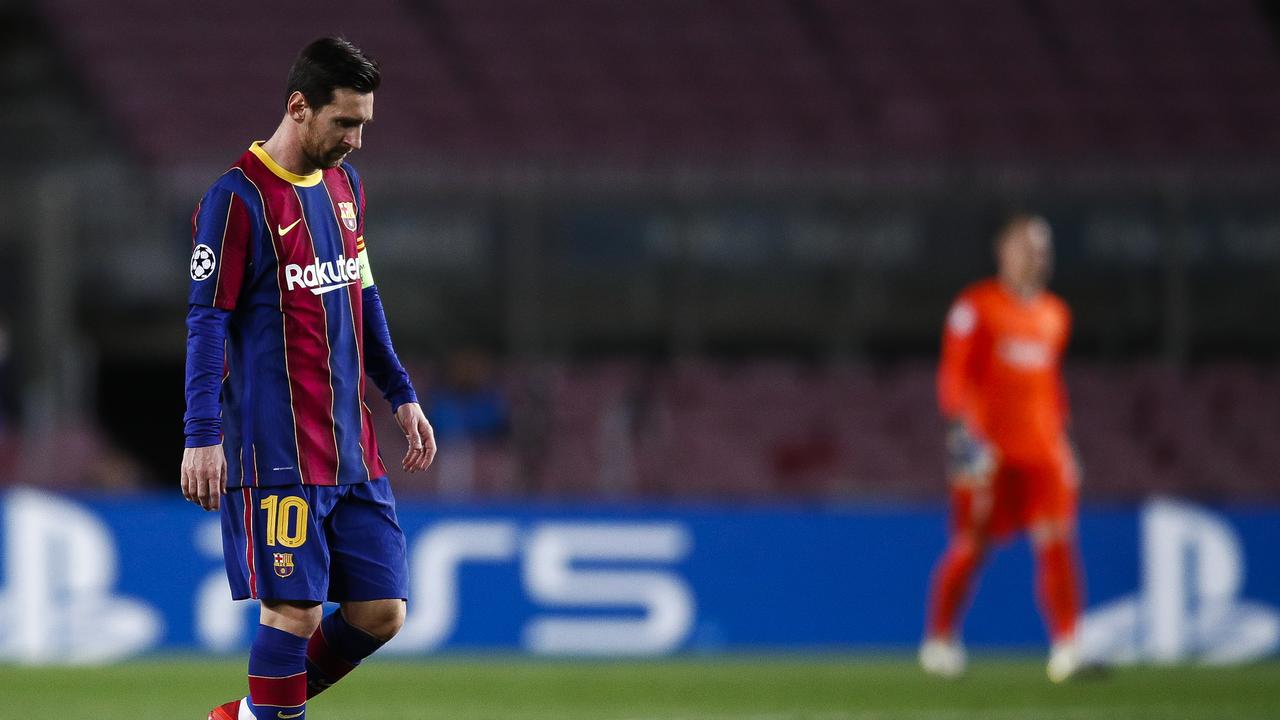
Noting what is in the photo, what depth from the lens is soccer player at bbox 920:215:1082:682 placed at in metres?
7.87

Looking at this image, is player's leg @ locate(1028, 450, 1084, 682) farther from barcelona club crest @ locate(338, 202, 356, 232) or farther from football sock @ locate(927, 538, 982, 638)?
A: barcelona club crest @ locate(338, 202, 356, 232)

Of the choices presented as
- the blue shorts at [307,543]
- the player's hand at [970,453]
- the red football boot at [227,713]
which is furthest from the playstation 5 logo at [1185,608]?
the red football boot at [227,713]

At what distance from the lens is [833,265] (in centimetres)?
1276

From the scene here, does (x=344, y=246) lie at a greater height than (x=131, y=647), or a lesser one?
greater

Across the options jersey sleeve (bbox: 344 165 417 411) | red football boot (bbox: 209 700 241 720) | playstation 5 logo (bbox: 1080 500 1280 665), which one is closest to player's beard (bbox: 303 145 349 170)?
jersey sleeve (bbox: 344 165 417 411)

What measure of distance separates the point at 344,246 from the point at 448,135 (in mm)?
11347

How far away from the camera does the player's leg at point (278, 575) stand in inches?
159

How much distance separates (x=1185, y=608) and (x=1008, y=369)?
1.92 meters

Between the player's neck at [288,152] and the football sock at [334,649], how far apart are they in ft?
3.37

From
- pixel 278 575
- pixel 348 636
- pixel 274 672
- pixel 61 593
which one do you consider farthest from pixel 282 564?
pixel 61 593

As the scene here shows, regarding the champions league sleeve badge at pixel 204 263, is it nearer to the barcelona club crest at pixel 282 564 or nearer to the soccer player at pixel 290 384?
the soccer player at pixel 290 384

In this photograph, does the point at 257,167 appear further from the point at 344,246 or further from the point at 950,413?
the point at 950,413

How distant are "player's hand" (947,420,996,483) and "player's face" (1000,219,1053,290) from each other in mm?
735

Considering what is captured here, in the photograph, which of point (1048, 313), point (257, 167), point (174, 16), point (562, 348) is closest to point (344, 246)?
point (257, 167)
